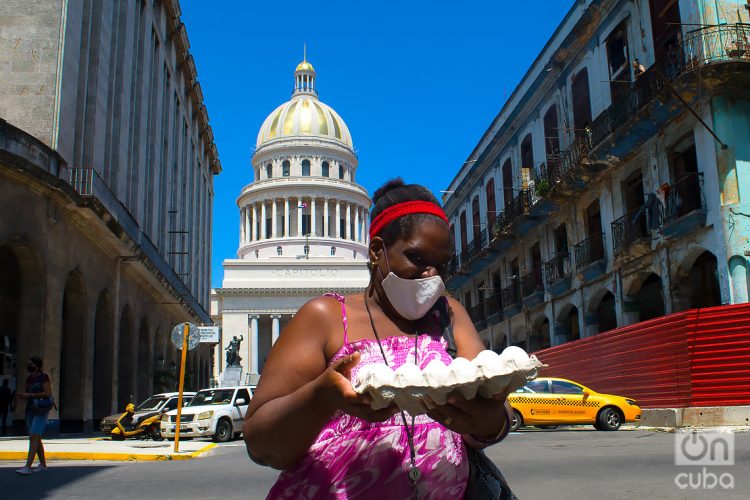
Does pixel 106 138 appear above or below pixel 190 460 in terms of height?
above

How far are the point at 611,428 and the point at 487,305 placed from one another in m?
16.9

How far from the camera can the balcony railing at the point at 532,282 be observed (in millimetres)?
28078

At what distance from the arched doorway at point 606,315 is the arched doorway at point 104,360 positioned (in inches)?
597

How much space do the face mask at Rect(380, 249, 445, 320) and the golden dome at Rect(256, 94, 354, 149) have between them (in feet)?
300

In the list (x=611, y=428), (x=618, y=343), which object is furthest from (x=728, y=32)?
(x=611, y=428)

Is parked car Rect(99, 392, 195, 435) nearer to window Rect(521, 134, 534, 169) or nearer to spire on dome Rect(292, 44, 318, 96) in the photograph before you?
window Rect(521, 134, 534, 169)

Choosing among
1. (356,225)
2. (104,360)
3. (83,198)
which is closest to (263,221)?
(356,225)

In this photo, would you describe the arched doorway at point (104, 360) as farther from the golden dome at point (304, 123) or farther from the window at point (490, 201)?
the golden dome at point (304, 123)

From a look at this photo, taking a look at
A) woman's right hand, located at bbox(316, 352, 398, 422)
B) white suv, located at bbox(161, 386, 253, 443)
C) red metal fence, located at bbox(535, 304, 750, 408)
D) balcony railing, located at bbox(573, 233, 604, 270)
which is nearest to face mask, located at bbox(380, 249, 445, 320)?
woman's right hand, located at bbox(316, 352, 398, 422)

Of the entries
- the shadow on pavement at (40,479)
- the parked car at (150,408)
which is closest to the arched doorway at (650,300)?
the parked car at (150,408)

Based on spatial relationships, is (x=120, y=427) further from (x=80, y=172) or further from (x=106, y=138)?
(x=106, y=138)

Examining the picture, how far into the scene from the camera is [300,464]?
6.71ft

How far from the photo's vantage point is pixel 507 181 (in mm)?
32312

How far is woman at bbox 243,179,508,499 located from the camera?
1866mm
